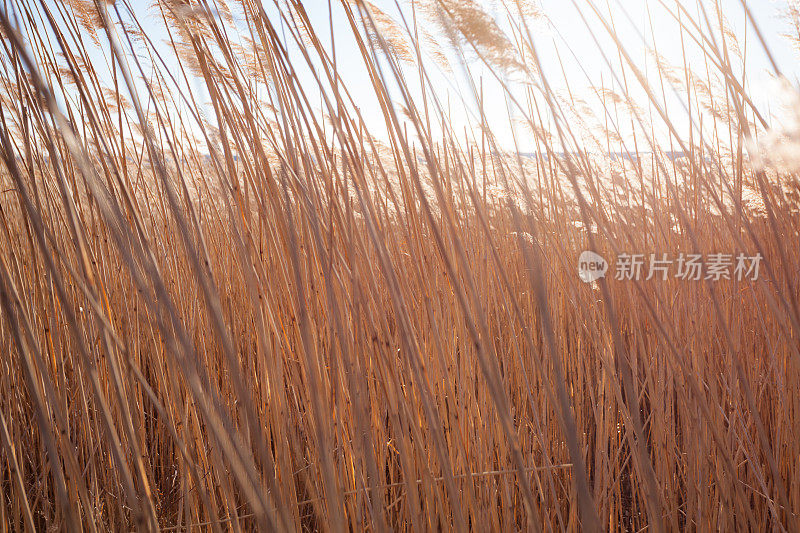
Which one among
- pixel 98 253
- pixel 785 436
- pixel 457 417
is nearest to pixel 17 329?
pixel 457 417

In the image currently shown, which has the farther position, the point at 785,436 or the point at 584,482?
the point at 785,436

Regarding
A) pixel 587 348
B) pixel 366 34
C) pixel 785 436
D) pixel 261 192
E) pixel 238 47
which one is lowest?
pixel 785 436

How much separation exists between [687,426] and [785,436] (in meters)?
0.25

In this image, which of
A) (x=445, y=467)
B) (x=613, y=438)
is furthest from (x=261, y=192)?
(x=613, y=438)

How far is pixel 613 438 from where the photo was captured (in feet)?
2.96

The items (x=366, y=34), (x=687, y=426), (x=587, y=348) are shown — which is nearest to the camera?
(x=366, y=34)

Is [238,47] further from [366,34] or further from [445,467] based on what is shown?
[445,467]

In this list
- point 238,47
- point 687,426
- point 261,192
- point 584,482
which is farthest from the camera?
point 238,47

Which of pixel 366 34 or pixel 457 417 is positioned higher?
pixel 366 34

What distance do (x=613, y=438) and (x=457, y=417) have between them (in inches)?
12.9

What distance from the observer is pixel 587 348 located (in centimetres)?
130

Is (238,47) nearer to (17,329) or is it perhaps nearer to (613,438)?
(17,329)

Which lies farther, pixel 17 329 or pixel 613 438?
pixel 613 438

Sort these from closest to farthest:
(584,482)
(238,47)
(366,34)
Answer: (584,482), (366,34), (238,47)
